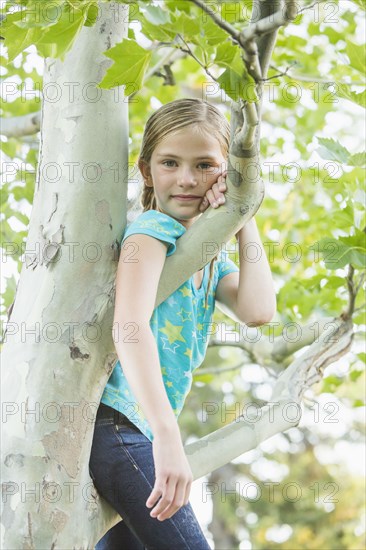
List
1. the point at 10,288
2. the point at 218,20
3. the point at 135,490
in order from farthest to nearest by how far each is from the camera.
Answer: the point at 10,288
the point at 135,490
the point at 218,20

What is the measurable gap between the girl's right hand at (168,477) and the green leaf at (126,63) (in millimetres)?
527

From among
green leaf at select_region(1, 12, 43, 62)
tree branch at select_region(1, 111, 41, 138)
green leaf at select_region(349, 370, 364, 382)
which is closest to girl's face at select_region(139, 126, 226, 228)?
green leaf at select_region(1, 12, 43, 62)

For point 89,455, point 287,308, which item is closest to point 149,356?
point 89,455

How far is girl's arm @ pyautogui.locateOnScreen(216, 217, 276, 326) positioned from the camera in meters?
1.49

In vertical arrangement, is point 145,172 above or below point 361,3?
below

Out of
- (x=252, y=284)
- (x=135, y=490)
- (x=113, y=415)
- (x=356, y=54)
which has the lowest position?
(x=135, y=490)

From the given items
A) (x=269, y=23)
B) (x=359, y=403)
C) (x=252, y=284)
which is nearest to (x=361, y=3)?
(x=269, y=23)

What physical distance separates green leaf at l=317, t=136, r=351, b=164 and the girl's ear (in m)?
0.35

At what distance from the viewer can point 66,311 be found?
1259 millimetres

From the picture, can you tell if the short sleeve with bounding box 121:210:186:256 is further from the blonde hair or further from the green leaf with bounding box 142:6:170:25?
the green leaf with bounding box 142:6:170:25

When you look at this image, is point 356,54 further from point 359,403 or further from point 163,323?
point 359,403

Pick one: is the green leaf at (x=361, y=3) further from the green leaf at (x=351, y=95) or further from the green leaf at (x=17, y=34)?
the green leaf at (x=17, y=34)

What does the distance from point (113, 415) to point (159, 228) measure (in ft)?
1.11

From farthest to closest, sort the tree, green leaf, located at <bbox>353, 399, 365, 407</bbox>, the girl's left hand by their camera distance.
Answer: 1. green leaf, located at <bbox>353, 399, 365, 407</bbox>
2. the girl's left hand
3. the tree
